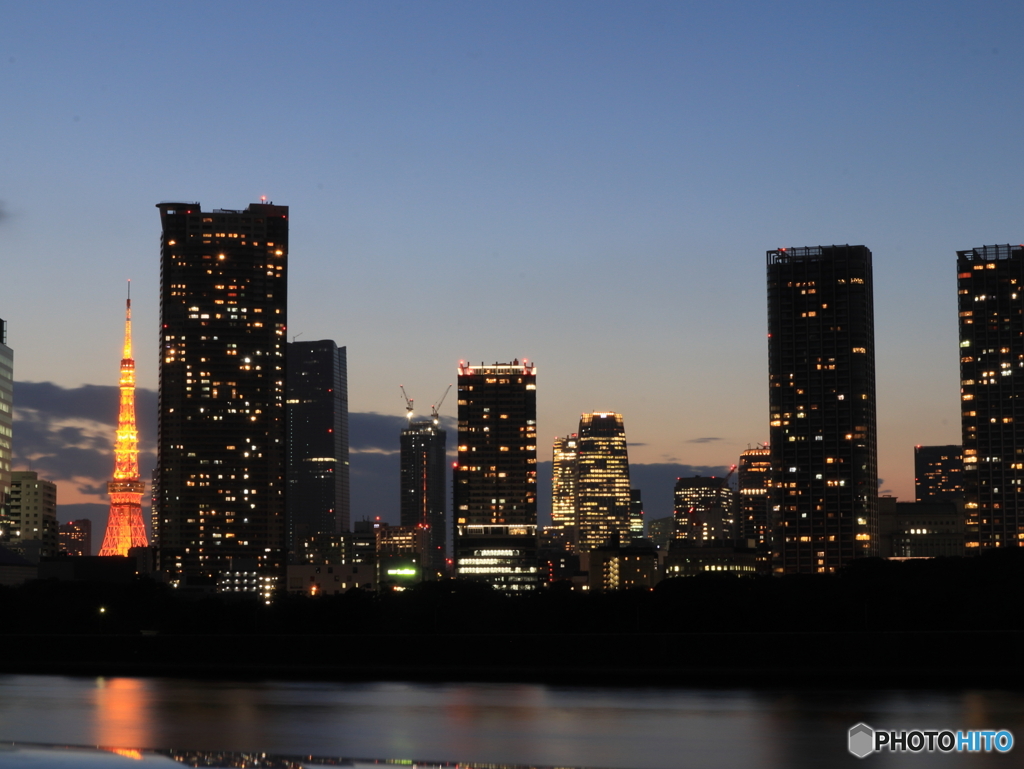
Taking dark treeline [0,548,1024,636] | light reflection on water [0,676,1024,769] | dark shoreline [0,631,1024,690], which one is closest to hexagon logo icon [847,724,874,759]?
light reflection on water [0,676,1024,769]

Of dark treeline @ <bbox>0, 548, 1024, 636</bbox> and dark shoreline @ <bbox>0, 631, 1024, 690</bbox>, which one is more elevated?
dark treeline @ <bbox>0, 548, 1024, 636</bbox>

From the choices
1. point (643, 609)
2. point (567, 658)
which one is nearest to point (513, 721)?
point (567, 658)

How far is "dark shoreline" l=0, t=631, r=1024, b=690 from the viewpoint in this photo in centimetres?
8306

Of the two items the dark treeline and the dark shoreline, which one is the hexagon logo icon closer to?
the dark shoreline

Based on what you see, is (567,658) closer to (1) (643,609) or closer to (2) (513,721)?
(1) (643,609)

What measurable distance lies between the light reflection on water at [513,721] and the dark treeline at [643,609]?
24.1 m

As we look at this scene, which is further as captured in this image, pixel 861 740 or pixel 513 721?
pixel 513 721

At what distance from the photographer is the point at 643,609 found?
102812 mm

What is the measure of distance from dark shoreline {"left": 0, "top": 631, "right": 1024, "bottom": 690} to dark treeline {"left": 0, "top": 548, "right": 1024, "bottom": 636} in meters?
5.98

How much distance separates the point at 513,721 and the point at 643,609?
46.5m

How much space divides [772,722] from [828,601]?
149 ft

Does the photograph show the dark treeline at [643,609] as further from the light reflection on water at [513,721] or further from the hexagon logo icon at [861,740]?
the hexagon logo icon at [861,740]

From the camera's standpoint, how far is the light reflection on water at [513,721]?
46.1m

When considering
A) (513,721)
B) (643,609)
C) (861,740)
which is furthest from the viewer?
(643,609)
